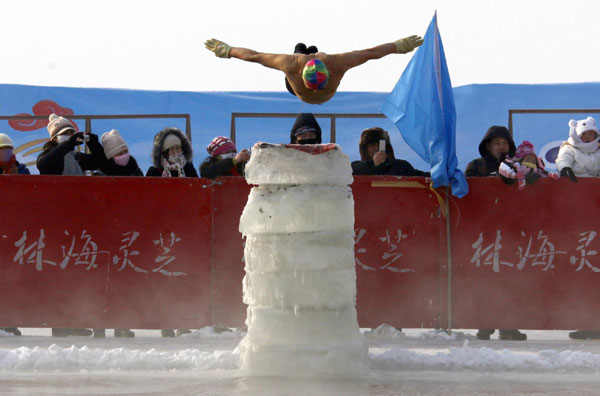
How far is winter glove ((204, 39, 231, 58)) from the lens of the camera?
7.60m

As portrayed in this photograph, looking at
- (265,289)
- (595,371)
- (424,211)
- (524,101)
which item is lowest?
(595,371)

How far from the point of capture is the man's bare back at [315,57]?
727cm

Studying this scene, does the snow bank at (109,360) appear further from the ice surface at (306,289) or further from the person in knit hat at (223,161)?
the person in knit hat at (223,161)

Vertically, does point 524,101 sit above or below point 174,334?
above

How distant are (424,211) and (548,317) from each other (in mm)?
1502

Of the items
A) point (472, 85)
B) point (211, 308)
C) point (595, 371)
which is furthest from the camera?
point (472, 85)

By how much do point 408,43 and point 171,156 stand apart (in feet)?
10.7

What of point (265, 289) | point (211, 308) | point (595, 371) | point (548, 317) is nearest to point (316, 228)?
point (265, 289)

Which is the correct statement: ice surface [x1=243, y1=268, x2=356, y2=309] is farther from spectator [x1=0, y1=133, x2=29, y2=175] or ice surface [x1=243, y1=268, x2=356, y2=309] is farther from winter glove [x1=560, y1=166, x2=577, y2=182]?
spectator [x1=0, y1=133, x2=29, y2=175]

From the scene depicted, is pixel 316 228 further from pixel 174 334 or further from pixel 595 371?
pixel 174 334

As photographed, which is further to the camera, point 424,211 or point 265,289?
point 424,211

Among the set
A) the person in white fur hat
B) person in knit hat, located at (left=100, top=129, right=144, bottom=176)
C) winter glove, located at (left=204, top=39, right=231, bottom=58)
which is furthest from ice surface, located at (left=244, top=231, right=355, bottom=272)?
the person in white fur hat

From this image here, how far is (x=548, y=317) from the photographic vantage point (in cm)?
957

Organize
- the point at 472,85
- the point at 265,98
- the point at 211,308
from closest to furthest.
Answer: the point at 211,308 < the point at 472,85 < the point at 265,98
